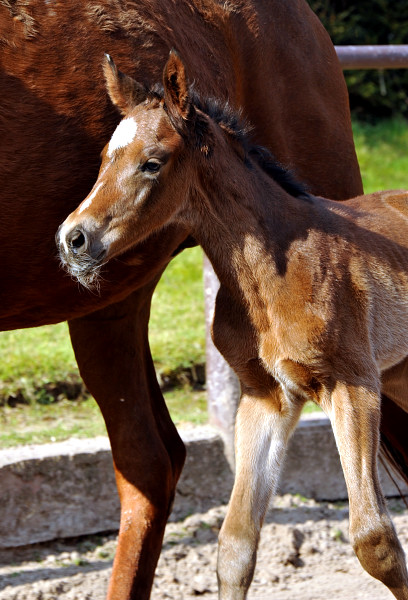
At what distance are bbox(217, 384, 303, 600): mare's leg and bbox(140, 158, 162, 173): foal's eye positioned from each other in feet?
2.78

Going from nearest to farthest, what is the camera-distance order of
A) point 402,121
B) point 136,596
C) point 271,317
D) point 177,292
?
1. point 271,317
2. point 136,596
3. point 177,292
4. point 402,121

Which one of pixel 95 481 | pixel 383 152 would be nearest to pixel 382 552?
pixel 95 481

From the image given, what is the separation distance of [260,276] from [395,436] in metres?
1.34

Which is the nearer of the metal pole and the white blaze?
the white blaze

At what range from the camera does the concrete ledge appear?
4.36m

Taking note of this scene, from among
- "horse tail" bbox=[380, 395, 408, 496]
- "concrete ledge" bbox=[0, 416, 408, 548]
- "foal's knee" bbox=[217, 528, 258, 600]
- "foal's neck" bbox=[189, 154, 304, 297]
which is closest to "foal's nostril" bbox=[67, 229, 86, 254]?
"foal's neck" bbox=[189, 154, 304, 297]

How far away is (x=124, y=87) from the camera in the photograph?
2.96m

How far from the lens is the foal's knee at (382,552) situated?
290 cm

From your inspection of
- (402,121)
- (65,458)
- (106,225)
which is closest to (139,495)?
(65,458)

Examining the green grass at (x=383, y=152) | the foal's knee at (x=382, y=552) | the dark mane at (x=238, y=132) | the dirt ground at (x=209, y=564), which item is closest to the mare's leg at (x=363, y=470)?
the foal's knee at (x=382, y=552)

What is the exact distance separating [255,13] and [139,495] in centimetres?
197

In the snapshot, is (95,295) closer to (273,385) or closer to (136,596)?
(273,385)

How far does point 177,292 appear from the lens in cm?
723

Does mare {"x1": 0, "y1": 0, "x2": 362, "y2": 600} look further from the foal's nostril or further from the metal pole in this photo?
the metal pole
